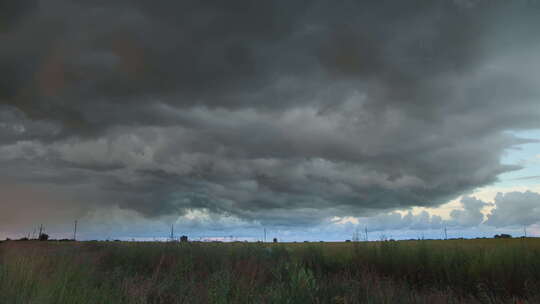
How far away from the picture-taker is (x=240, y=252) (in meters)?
27.2

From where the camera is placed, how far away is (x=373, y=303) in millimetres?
11938

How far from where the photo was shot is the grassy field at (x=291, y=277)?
39.4ft

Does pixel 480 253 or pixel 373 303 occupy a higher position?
pixel 480 253

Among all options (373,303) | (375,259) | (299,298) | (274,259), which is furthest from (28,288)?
(375,259)

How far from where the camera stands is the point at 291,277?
1194 centimetres

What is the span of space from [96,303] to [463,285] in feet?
50.4

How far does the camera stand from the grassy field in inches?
473

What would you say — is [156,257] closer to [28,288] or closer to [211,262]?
[211,262]

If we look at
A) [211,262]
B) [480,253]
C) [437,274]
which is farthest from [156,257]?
[480,253]

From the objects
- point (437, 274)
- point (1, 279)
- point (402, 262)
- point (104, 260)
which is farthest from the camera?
point (104, 260)

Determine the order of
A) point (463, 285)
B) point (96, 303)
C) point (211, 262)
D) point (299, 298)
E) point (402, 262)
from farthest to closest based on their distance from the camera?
point (211, 262)
point (402, 262)
point (463, 285)
point (96, 303)
point (299, 298)

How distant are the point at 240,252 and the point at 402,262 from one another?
37.7 feet

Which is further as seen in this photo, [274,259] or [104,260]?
[104,260]

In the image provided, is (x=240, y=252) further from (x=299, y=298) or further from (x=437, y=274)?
(x=299, y=298)
